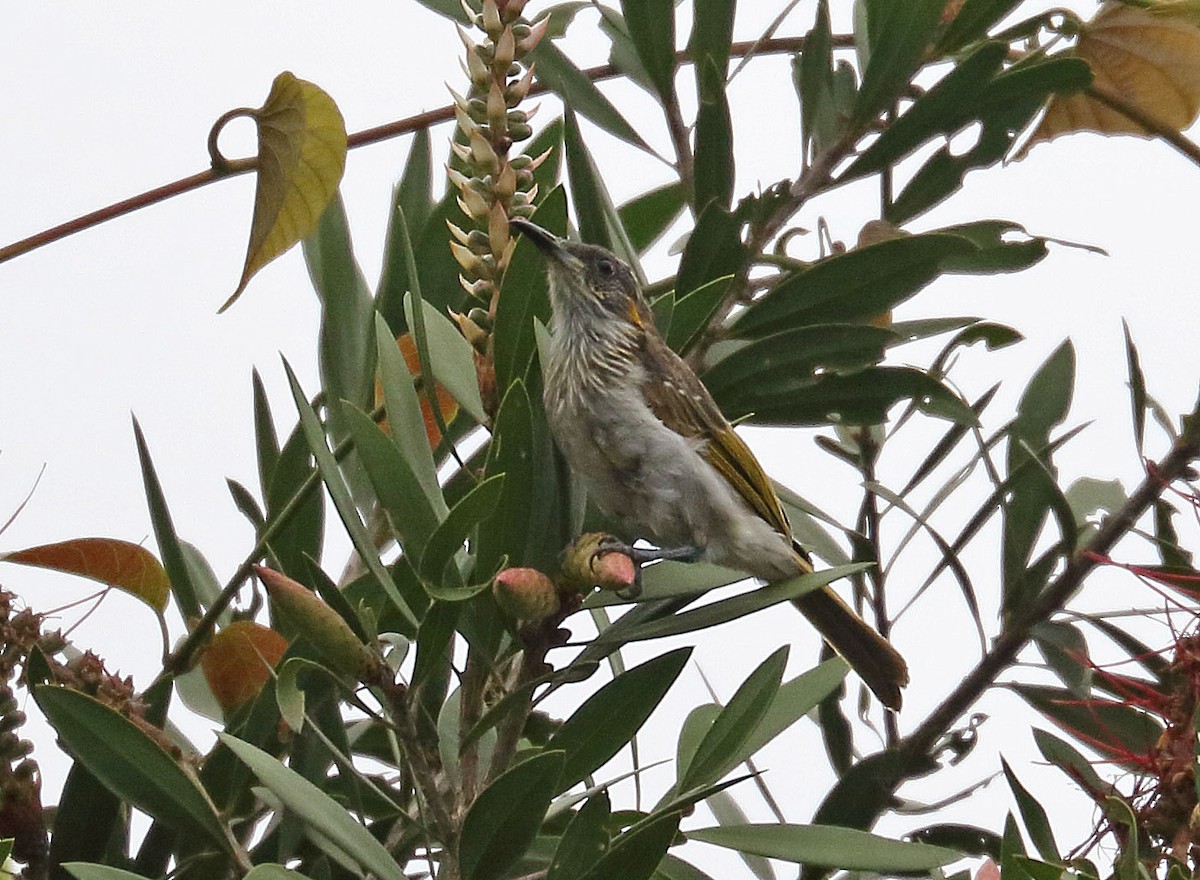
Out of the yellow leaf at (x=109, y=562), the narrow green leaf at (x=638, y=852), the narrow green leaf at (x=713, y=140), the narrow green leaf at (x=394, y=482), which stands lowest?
the narrow green leaf at (x=638, y=852)

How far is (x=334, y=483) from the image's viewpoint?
1.03 meters

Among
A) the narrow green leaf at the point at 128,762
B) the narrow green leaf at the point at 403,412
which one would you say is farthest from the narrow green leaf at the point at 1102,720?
the narrow green leaf at the point at 128,762

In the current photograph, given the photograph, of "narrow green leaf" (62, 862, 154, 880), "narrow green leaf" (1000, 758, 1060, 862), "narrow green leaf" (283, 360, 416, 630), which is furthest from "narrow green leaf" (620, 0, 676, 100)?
"narrow green leaf" (62, 862, 154, 880)

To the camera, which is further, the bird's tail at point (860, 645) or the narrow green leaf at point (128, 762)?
the bird's tail at point (860, 645)

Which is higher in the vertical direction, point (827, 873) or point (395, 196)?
point (395, 196)

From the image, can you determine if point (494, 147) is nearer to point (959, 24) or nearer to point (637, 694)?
point (637, 694)

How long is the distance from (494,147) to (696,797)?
500 millimetres

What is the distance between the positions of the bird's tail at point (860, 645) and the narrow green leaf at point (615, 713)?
0.49m

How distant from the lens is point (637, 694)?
44.7 inches

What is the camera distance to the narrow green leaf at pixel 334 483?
1.02 m

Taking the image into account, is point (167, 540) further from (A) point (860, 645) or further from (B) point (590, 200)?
(A) point (860, 645)

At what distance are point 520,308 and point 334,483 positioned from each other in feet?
0.79

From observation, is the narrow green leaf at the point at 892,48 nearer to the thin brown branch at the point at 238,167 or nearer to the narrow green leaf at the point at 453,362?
the thin brown branch at the point at 238,167

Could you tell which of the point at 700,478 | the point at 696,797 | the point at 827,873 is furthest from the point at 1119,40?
the point at 696,797
